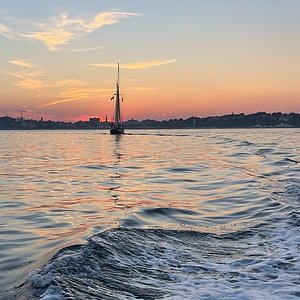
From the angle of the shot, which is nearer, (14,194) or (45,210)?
(45,210)

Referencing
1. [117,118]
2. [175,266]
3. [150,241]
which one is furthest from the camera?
[117,118]

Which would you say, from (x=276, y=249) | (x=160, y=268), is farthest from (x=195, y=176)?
(x=160, y=268)

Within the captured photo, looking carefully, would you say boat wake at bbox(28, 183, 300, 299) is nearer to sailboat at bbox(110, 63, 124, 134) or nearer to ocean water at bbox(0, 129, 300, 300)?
ocean water at bbox(0, 129, 300, 300)

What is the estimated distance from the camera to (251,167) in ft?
82.0

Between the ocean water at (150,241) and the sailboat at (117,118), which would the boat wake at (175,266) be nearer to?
the ocean water at (150,241)

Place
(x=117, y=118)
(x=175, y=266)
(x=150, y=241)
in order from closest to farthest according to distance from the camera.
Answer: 1. (x=175, y=266)
2. (x=150, y=241)
3. (x=117, y=118)

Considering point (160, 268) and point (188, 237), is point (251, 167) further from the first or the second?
point (160, 268)

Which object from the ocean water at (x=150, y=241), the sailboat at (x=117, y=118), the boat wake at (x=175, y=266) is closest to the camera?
the boat wake at (x=175, y=266)

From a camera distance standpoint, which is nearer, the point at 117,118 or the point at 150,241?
the point at 150,241

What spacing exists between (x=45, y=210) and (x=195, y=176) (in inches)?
403

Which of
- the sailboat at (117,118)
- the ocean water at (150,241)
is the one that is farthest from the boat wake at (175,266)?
the sailboat at (117,118)

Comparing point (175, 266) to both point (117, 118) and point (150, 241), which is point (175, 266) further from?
point (117, 118)

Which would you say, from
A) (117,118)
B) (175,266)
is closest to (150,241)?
(175,266)

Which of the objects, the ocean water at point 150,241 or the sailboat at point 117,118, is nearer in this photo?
the ocean water at point 150,241
